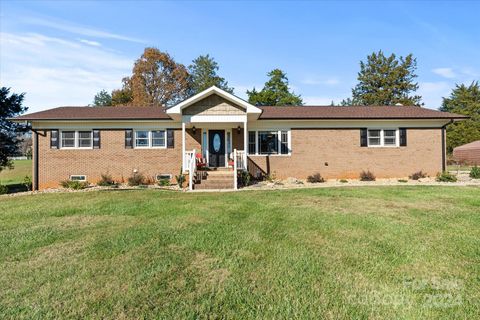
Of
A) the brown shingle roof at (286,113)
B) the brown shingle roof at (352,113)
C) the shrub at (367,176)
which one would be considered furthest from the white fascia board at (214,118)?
the shrub at (367,176)

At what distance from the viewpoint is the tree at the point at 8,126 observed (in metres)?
Result: 16.9

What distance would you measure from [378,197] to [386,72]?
131ft

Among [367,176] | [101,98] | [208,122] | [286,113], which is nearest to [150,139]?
[208,122]

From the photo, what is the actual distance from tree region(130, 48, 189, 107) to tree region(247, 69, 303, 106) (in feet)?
32.6

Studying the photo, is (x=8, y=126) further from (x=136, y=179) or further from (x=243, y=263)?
(x=243, y=263)

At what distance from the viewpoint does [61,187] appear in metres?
14.6

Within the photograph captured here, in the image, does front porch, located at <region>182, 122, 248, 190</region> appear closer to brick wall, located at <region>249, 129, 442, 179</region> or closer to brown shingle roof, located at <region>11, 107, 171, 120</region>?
brick wall, located at <region>249, 129, 442, 179</region>

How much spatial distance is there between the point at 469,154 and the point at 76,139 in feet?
123

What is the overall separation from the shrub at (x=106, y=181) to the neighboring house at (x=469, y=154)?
32.5 m

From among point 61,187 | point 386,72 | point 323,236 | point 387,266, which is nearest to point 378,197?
point 323,236

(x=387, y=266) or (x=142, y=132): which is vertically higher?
(x=142, y=132)

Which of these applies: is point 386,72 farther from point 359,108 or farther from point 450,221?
point 450,221

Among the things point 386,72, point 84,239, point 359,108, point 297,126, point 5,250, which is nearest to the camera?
point 5,250

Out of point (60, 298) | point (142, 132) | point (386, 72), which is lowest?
point (60, 298)
